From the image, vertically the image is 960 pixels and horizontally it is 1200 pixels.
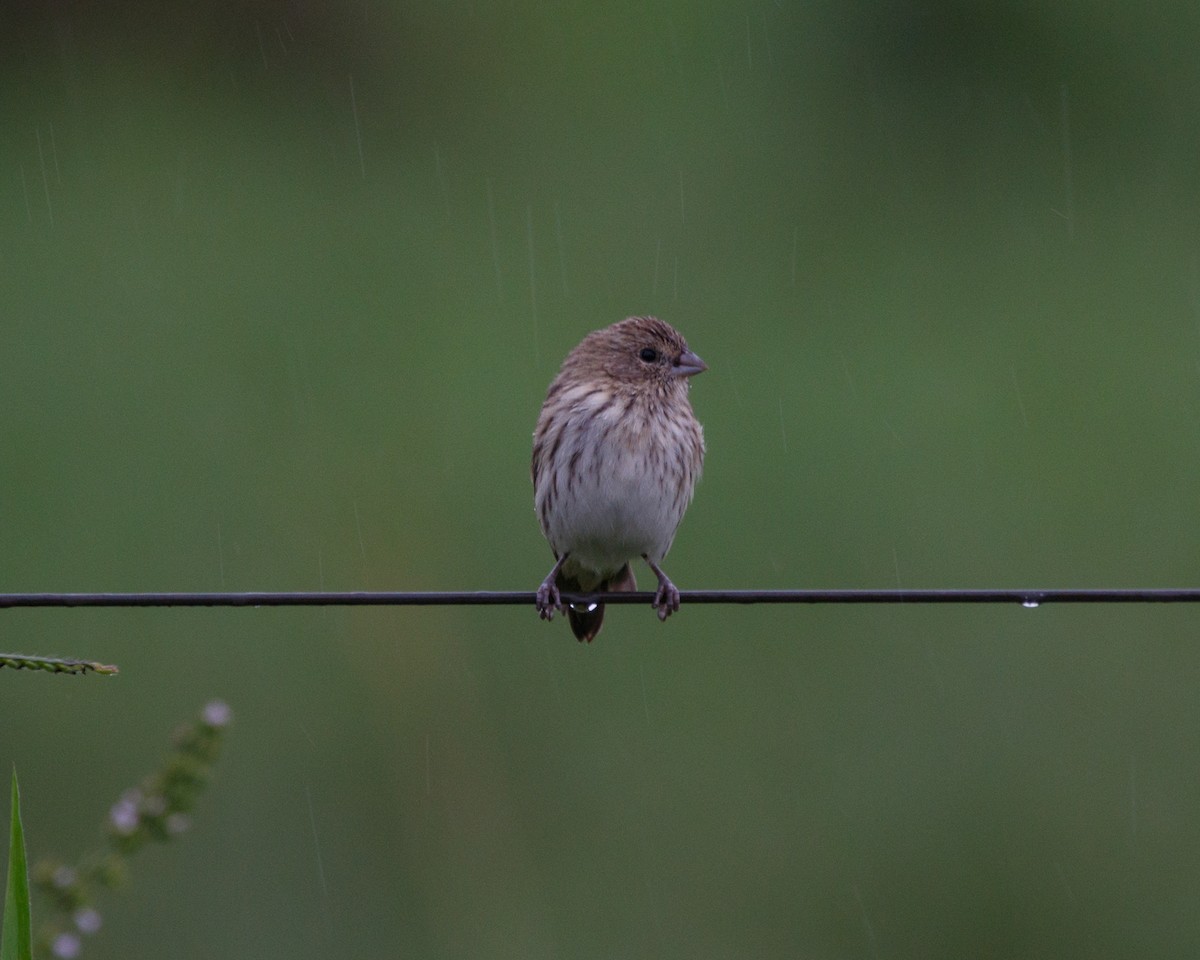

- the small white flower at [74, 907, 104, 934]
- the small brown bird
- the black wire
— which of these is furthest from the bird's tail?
the small white flower at [74, 907, 104, 934]

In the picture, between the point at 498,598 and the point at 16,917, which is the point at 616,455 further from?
the point at 16,917

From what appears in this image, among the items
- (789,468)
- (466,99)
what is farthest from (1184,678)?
(466,99)

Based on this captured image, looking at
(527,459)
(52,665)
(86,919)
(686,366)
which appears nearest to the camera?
(52,665)

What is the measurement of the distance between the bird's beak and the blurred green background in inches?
198

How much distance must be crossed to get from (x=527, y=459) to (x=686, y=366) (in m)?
6.50

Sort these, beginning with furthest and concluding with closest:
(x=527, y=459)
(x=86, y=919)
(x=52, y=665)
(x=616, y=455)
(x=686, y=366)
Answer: (x=527, y=459), (x=686, y=366), (x=616, y=455), (x=86, y=919), (x=52, y=665)

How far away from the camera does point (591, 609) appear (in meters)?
5.68

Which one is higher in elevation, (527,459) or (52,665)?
(52,665)

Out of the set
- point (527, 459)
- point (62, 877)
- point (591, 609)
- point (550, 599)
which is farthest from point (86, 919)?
point (527, 459)

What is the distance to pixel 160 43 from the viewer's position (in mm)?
17406

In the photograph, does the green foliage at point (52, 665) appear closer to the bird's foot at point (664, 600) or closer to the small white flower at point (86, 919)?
the small white flower at point (86, 919)

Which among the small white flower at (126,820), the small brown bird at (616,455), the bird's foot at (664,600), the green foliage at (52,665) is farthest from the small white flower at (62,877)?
the small brown bird at (616,455)

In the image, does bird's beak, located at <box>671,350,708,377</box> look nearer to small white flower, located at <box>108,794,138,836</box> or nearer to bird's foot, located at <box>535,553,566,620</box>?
bird's foot, located at <box>535,553,566,620</box>

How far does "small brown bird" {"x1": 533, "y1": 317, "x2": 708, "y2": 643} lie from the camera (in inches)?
217
